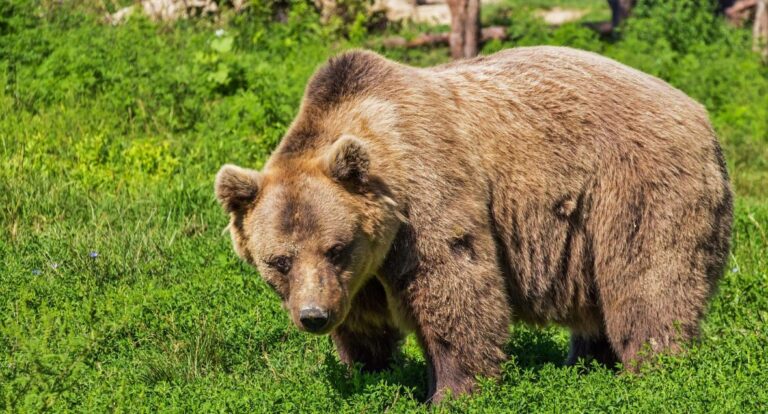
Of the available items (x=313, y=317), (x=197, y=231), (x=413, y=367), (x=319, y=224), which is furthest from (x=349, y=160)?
(x=197, y=231)

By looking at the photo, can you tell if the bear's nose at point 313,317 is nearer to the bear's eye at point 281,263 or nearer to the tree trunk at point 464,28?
the bear's eye at point 281,263

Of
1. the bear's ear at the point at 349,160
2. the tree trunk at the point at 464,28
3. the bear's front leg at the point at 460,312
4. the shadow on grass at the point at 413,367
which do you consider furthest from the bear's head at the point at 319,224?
the tree trunk at the point at 464,28

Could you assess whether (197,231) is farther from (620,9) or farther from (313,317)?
(620,9)

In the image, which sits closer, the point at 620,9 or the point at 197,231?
the point at 197,231

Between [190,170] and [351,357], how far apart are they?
3856 mm

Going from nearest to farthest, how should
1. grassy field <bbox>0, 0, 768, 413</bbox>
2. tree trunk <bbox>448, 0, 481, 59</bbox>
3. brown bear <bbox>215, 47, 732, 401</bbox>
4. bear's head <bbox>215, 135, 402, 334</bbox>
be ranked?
bear's head <bbox>215, 135, 402, 334</bbox> < brown bear <bbox>215, 47, 732, 401</bbox> < grassy field <bbox>0, 0, 768, 413</bbox> < tree trunk <bbox>448, 0, 481, 59</bbox>

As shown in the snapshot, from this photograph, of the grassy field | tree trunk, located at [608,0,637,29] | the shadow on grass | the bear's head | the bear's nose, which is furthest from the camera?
tree trunk, located at [608,0,637,29]

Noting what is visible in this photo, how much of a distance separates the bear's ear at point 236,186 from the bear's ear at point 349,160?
1.20 ft

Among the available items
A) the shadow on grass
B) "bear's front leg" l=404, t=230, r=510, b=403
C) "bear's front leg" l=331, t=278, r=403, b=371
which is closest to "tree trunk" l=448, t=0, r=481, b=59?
the shadow on grass

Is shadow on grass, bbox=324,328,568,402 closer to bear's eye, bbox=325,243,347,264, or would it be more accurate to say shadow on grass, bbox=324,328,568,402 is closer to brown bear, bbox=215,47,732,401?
brown bear, bbox=215,47,732,401

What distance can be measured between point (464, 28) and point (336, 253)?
897cm

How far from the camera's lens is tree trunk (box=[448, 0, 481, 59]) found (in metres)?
14.1

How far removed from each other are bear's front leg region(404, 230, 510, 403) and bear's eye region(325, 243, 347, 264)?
39cm

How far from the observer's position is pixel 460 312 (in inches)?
227
